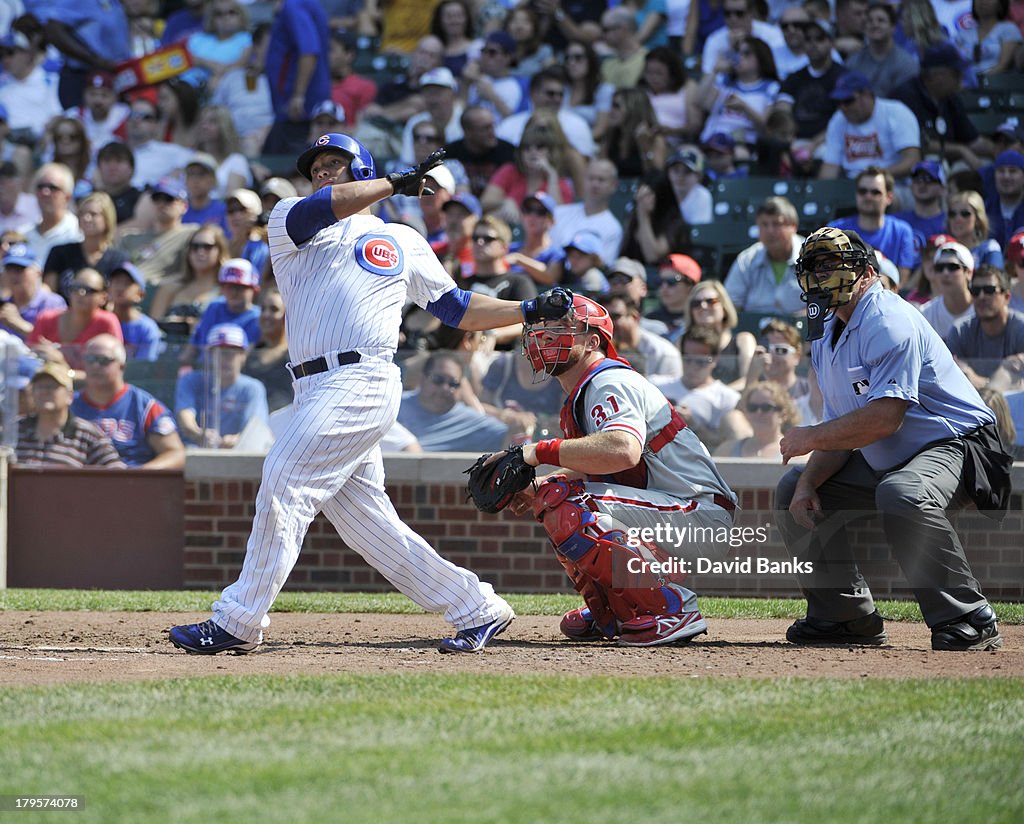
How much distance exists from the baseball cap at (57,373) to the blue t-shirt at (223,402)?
74cm

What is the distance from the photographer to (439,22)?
53.9 ft

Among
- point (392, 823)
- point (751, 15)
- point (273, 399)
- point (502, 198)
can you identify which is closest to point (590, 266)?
point (502, 198)

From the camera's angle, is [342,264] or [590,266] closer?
[342,264]

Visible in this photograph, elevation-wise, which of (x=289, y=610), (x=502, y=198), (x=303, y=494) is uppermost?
(x=502, y=198)

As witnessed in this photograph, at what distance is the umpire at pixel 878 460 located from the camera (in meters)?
5.85

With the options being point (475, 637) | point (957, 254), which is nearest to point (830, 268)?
point (475, 637)

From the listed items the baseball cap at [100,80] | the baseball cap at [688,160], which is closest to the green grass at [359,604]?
the baseball cap at [688,160]

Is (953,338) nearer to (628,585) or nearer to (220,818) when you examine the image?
(628,585)

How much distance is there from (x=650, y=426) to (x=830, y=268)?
962mm

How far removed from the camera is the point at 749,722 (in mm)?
4418

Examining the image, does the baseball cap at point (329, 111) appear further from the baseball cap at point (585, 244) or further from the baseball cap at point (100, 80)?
the baseball cap at point (585, 244)

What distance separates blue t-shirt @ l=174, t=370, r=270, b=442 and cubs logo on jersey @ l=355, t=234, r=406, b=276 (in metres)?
3.93

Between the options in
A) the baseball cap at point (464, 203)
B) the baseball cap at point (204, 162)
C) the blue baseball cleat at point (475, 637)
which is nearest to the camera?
the blue baseball cleat at point (475, 637)

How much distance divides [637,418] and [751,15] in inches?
379
